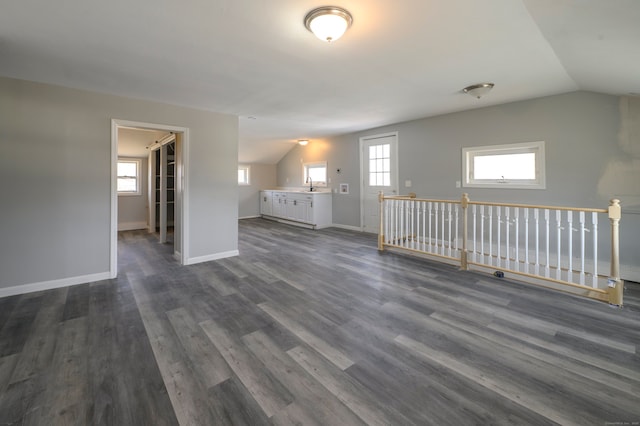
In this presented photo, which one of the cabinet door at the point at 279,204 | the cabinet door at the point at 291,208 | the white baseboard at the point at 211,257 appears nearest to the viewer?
the white baseboard at the point at 211,257

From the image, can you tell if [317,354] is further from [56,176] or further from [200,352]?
[56,176]

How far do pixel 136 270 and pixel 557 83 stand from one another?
605cm

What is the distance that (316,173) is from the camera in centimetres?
819

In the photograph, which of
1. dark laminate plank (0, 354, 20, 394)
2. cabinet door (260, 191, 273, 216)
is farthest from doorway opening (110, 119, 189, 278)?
cabinet door (260, 191, 273, 216)

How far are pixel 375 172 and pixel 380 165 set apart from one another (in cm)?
20

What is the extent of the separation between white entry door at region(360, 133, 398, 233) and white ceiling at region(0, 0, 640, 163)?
201 centimetres

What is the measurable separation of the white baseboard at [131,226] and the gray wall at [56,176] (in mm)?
4111

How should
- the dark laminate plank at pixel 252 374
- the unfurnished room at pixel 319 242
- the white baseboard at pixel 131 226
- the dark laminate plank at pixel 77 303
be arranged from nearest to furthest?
the dark laminate plank at pixel 252 374, the unfurnished room at pixel 319 242, the dark laminate plank at pixel 77 303, the white baseboard at pixel 131 226

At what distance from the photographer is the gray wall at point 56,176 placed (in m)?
3.07

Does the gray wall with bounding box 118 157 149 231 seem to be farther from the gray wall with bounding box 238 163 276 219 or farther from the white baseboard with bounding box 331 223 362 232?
the white baseboard with bounding box 331 223 362 232

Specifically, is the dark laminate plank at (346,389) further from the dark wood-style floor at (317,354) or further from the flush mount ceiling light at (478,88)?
the flush mount ceiling light at (478,88)

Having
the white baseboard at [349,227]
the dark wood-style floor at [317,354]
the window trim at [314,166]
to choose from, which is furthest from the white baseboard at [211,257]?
the window trim at [314,166]

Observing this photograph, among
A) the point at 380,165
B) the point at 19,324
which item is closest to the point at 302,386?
the point at 19,324

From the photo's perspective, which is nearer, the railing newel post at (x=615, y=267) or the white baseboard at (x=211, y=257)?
the railing newel post at (x=615, y=267)
